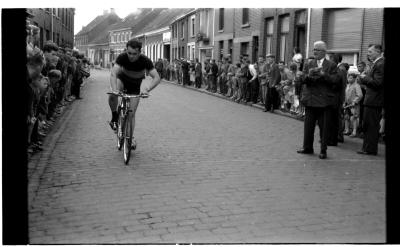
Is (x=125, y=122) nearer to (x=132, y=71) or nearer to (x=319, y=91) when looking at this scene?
(x=132, y=71)

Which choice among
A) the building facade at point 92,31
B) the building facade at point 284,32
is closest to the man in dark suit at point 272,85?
the building facade at point 284,32

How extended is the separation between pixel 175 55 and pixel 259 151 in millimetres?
39795

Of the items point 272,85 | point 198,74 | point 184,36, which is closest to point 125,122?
point 272,85

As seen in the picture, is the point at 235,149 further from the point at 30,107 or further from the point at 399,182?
the point at 399,182

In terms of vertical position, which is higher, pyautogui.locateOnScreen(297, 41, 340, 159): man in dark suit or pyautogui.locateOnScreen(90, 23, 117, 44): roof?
pyautogui.locateOnScreen(90, 23, 117, 44): roof

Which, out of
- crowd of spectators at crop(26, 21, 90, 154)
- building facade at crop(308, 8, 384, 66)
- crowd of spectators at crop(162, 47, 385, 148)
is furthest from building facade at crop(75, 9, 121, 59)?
crowd of spectators at crop(26, 21, 90, 154)

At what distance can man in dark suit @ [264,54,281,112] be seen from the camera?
1562 cm

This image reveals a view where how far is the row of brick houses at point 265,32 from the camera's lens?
15742 millimetres

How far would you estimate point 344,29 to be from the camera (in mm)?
16594

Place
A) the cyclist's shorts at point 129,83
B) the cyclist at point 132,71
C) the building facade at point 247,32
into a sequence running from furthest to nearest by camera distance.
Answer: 1. the building facade at point 247,32
2. the cyclist's shorts at point 129,83
3. the cyclist at point 132,71

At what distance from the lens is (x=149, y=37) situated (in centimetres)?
5703

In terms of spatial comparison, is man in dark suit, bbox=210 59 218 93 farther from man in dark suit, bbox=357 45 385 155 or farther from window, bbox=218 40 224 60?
man in dark suit, bbox=357 45 385 155

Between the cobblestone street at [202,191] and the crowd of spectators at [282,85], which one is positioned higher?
the crowd of spectators at [282,85]

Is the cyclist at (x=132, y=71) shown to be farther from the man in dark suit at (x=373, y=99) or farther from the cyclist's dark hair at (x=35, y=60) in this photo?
the man in dark suit at (x=373, y=99)
